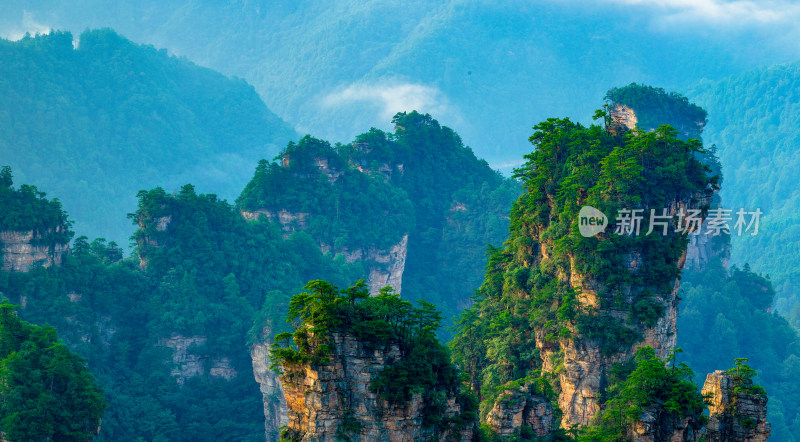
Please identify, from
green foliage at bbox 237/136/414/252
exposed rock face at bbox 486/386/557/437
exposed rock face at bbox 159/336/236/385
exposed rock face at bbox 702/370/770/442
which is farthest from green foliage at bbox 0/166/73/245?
exposed rock face at bbox 702/370/770/442

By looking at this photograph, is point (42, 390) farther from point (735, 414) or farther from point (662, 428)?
point (735, 414)

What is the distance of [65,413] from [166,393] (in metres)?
17.3

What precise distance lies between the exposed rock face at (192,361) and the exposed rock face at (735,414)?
38487 millimetres

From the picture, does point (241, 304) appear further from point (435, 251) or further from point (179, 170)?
point (179, 170)

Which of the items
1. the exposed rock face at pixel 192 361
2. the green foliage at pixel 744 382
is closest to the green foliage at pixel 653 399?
the green foliage at pixel 744 382

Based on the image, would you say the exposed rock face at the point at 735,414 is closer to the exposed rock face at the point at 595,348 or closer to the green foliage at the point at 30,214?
the exposed rock face at the point at 595,348

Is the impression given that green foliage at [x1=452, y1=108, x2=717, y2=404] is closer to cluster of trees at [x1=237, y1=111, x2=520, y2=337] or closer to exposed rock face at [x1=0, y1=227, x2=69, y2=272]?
exposed rock face at [x1=0, y1=227, x2=69, y2=272]

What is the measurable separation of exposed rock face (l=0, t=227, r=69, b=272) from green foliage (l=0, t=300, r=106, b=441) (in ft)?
36.7

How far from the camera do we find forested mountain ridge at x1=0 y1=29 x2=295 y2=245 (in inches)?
5300

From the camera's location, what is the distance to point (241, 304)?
73.9 metres

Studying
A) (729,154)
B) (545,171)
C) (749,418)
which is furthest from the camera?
(729,154)


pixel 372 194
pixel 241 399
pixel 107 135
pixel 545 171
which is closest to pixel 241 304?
pixel 241 399

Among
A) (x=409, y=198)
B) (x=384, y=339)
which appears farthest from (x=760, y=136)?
(x=384, y=339)

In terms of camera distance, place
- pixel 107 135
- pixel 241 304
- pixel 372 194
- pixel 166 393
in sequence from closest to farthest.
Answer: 1. pixel 166 393
2. pixel 241 304
3. pixel 372 194
4. pixel 107 135
